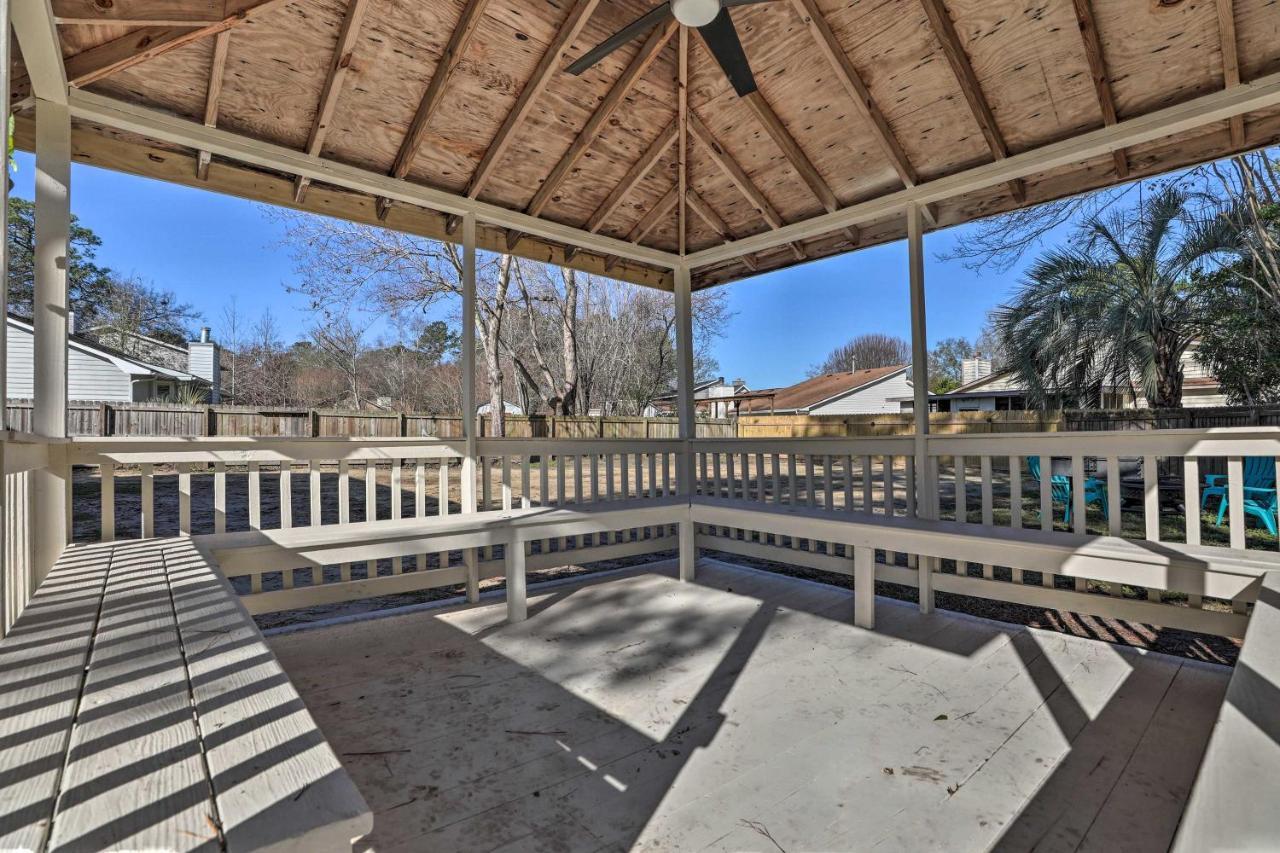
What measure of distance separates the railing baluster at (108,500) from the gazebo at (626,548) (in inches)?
0.7

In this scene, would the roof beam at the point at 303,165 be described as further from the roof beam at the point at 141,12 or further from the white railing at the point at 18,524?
the white railing at the point at 18,524

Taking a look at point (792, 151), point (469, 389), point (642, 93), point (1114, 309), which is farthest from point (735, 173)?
point (1114, 309)

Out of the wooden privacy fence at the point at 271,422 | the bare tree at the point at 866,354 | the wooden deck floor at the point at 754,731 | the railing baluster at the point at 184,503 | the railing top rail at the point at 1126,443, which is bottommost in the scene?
the wooden deck floor at the point at 754,731

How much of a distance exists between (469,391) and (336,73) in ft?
6.38

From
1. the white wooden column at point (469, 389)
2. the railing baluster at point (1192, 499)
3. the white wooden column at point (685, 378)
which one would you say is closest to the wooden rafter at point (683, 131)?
the white wooden column at point (685, 378)

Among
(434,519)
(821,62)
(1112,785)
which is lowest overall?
(1112,785)

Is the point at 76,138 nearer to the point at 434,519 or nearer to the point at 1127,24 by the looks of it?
the point at 434,519

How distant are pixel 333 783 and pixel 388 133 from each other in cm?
362

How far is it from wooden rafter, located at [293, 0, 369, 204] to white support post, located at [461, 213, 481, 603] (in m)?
1.01

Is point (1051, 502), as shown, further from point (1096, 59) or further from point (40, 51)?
point (40, 51)

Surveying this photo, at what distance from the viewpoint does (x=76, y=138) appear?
9.71ft

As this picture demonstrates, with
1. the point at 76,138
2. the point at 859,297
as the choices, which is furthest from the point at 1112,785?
the point at 859,297

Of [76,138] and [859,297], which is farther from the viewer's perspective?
[859,297]

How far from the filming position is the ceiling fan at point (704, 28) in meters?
2.38
